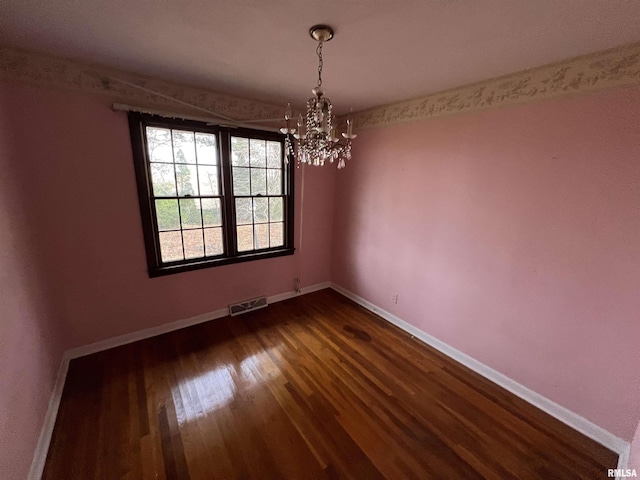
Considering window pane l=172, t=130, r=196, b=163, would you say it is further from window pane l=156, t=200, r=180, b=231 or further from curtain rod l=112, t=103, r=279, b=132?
window pane l=156, t=200, r=180, b=231

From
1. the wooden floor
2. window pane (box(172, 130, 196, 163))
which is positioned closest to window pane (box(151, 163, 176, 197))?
window pane (box(172, 130, 196, 163))

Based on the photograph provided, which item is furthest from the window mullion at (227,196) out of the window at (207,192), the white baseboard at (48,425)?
the white baseboard at (48,425)

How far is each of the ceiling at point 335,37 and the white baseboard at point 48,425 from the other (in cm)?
A: 235

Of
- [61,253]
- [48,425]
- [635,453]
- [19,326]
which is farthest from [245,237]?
[635,453]

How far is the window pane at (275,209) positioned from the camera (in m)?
3.29

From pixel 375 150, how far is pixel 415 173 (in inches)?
24.1

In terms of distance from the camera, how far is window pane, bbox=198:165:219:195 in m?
2.72

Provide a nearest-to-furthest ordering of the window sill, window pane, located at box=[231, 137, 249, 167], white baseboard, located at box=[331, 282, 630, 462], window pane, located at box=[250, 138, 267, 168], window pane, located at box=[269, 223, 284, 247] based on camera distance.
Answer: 1. white baseboard, located at box=[331, 282, 630, 462]
2. the window sill
3. window pane, located at box=[231, 137, 249, 167]
4. window pane, located at box=[250, 138, 267, 168]
5. window pane, located at box=[269, 223, 284, 247]

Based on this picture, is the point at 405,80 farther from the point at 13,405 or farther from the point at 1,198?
the point at 13,405

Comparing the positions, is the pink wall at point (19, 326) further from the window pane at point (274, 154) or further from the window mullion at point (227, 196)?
the window pane at point (274, 154)

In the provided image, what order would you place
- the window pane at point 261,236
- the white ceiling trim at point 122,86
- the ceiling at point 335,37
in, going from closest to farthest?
the ceiling at point 335,37 < the white ceiling trim at point 122,86 < the window pane at point 261,236

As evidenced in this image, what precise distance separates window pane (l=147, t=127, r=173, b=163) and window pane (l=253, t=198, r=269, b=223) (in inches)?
38.6

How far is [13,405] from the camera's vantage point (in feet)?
4.27

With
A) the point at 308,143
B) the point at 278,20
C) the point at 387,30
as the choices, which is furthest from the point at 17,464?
the point at 387,30
